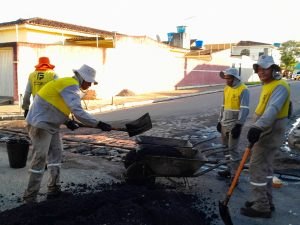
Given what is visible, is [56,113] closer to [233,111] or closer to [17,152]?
[17,152]

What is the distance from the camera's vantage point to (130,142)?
9.20 m

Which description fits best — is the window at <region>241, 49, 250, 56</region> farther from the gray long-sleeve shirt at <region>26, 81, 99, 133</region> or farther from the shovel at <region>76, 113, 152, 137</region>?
the gray long-sleeve shirt at <region>26, 81, 99, 133</region>

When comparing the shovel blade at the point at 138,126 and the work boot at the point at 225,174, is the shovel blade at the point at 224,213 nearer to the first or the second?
the shovel blade at the point at 138,126

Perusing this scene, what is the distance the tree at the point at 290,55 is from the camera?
67562mm

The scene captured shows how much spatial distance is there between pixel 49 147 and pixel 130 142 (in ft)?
13.2

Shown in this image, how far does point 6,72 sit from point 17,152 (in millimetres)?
12496

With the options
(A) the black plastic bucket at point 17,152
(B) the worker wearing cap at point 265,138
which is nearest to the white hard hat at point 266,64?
(B) the worker wearing cap at point 265,138

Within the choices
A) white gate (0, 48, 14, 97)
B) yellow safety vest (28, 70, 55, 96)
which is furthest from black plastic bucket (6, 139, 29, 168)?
white gate (0, 48, 14, 97)

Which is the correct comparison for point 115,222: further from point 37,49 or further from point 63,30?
point 63,30

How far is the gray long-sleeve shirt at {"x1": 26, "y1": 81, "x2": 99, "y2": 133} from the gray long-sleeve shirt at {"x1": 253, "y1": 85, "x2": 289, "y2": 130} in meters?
2.11

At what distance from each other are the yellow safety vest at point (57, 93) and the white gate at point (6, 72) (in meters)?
13.8

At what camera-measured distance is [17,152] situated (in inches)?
263

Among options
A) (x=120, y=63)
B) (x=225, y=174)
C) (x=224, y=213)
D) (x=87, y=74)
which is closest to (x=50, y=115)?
(x=87, y=74)

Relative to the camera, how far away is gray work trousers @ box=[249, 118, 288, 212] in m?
4.70
